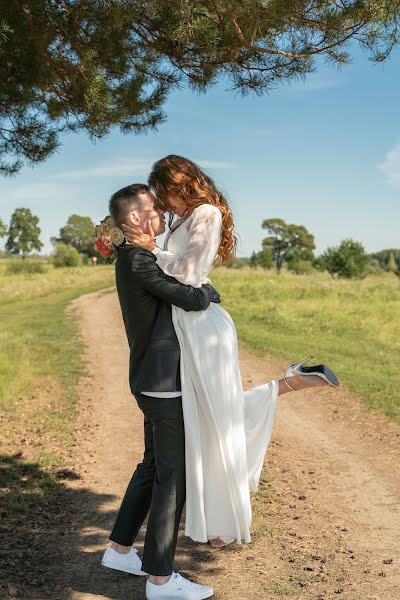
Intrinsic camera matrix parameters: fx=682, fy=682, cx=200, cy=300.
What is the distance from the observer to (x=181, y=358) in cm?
365

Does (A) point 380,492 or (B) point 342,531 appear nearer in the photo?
(B) point 342,531

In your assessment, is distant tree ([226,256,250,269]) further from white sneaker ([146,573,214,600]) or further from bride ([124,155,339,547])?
white sneaker ([146,573,214,600])

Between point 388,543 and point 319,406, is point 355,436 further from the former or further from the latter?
point 388,543

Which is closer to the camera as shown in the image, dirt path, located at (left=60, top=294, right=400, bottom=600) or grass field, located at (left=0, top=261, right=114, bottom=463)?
dirt path, located at (left=60, top=294, right=400, bottom=600)

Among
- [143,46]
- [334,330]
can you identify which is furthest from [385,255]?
[143,46]

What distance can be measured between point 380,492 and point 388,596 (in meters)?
2.05

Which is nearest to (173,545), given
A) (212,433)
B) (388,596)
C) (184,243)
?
(212,433)

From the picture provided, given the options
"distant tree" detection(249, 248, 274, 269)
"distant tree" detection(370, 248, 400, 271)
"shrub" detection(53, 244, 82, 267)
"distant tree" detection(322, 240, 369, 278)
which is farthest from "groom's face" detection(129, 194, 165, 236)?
"distant tree" detection(370, 248, 400, 271)

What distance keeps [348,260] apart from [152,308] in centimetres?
6062

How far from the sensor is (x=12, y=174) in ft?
27.2

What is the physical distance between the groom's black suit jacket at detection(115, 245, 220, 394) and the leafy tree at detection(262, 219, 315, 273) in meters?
119

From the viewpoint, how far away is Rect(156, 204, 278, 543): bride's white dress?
3.58 m

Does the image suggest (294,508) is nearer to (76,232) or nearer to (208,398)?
(208,398)

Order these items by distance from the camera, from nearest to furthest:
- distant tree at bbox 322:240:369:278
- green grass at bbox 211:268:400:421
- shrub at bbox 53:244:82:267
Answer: green grass at bbox 211:268:400:421 → distant tree at bbox 322:240:369:278 → shrub at bbox 53:244:82:267
